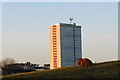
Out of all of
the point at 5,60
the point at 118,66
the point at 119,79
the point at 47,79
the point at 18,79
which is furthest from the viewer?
the point at 5,60

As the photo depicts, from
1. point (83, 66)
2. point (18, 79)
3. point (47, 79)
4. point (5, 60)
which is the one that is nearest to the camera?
point (47, 79)

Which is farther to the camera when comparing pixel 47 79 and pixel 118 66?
pixel 118 66

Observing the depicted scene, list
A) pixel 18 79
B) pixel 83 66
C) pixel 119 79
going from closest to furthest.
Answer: pixel 119 79, pixel 18 79, pixel 83 66

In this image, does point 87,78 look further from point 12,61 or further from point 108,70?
point 12,61

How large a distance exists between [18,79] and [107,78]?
12843 mm

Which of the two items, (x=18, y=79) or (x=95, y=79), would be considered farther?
(x=18, y=79)

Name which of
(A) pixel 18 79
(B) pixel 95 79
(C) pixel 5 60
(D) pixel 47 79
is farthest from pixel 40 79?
(C) pixel 5 60

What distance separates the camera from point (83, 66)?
46062mm

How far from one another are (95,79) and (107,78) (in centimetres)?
158

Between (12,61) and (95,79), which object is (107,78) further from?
(12,61)

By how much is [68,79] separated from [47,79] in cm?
324

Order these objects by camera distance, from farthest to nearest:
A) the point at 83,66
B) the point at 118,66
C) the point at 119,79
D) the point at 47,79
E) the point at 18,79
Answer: the point at 83,66 < the point at 118,66 < the point at 18,79 < the point at 47,79 < the point at 119,79

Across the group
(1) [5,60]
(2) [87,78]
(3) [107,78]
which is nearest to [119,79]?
(3) [107,78]

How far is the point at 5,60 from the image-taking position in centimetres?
15300
